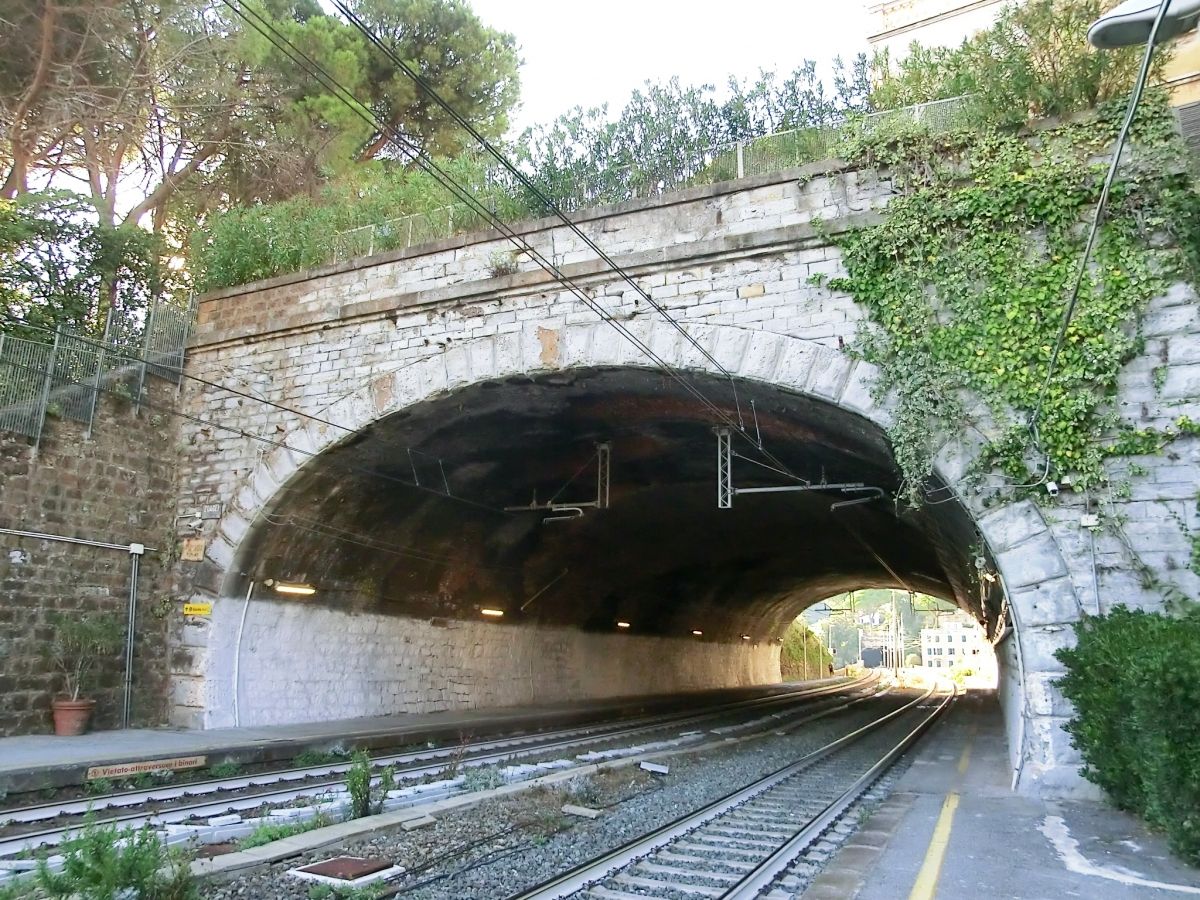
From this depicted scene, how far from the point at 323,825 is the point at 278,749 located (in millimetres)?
4702

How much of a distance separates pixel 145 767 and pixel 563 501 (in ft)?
29.6

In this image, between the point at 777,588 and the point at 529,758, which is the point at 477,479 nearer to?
the point at 529,758

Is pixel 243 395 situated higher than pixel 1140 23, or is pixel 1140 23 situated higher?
pixel 1140 23

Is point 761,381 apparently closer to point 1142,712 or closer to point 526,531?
point 1142,712

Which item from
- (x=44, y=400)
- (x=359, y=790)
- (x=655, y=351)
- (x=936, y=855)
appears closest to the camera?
(x=936, y=855)

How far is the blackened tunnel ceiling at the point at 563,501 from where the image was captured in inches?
475

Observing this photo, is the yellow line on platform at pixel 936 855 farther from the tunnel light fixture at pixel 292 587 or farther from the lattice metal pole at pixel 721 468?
the tunnel light fixture at pixel 292 587

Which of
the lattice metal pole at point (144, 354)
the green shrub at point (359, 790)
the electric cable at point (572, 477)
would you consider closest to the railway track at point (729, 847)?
the green shrub at point (359, 790)

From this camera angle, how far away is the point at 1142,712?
550 cm

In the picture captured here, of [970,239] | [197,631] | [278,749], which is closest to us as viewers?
[970,239]

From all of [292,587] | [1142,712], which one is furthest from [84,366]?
[1142,712]

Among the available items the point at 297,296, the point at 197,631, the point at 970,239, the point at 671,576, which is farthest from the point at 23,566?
the point at 671,576

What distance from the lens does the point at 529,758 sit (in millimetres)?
11820

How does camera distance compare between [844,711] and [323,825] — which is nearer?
[323,825]
